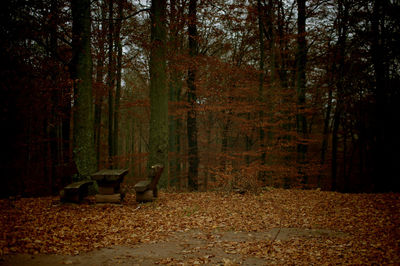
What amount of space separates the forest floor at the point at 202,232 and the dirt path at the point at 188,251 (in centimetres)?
1

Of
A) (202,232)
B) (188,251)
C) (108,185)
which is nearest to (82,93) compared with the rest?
(108,185)

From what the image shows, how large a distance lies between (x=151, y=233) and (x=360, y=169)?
50.7 ft

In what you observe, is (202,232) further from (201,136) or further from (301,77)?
(201,136)

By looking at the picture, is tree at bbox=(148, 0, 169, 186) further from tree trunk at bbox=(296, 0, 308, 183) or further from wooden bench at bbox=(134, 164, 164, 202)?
tree trunk at bbox=(296, 0, 308, 183)

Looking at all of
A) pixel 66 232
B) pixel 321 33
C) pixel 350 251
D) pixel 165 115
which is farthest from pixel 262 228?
pixel 321 33

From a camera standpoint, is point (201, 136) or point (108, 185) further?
point (201, 136)

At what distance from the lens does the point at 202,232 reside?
539cm

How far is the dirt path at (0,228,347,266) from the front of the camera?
378cm

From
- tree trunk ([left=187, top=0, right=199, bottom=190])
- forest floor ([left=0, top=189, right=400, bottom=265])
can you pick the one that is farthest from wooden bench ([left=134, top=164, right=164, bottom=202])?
tree trunk ([left=187, top=0, right=199, bottom=190])

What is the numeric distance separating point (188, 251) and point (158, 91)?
248 inches

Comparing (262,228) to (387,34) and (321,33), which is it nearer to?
(387,34)

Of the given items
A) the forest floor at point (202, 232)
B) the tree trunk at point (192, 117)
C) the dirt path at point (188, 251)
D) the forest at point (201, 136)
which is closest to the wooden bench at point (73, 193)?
the forest at point (201, 136)

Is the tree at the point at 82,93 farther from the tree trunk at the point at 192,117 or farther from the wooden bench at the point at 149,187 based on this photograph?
the tree trunk at the point at 192,117

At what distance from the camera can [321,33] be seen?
1432 cm
